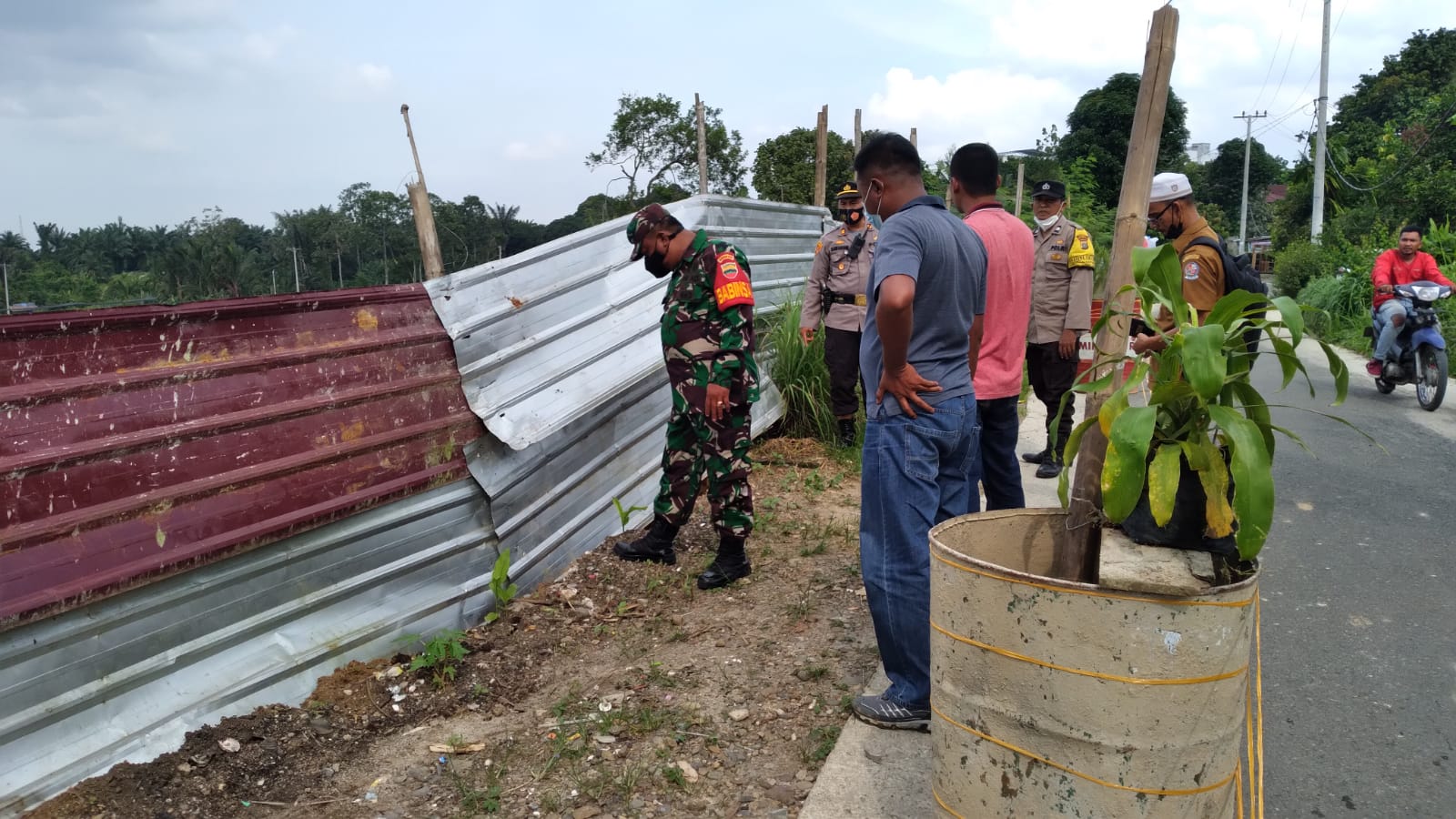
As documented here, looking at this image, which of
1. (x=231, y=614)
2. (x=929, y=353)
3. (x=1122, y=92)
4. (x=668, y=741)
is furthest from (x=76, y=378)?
(x=1122, y=92)

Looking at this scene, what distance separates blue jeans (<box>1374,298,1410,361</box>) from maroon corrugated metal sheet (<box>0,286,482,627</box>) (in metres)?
8.34

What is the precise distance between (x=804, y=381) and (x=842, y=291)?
2.68 ft

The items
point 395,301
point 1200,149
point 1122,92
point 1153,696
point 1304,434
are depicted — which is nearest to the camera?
point 1153,696

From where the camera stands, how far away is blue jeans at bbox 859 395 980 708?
255 cm

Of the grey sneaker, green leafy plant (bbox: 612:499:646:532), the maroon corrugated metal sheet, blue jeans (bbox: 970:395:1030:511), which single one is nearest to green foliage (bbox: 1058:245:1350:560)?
the grey sneaker

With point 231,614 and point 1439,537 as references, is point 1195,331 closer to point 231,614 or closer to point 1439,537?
point 231,614

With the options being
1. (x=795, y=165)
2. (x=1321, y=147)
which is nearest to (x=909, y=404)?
(x=795, y=165)

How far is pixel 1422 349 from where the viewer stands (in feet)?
26.2

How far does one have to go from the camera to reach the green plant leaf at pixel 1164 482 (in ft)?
5.43

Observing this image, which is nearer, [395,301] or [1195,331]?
[1195,331]

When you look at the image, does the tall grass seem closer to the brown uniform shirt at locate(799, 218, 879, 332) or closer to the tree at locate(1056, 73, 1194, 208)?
the brown uniform shirt at locate(799, 218, 879, 332)

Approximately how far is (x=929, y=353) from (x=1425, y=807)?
1812 millimetres

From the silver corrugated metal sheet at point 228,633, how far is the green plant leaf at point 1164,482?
274 centimetres

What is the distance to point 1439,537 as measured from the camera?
4.71m
